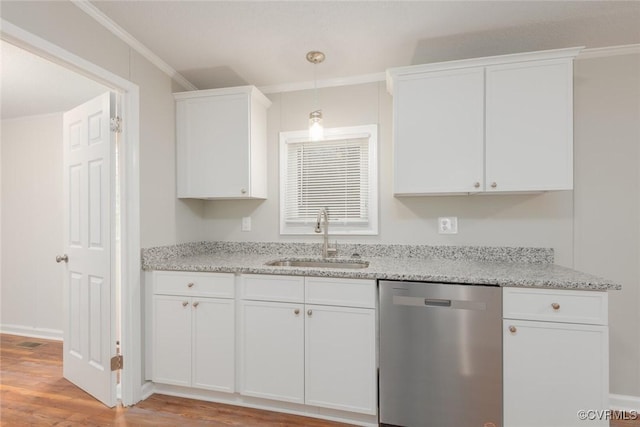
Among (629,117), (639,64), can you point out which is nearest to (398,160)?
(629,117)

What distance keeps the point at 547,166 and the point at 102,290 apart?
9.58 ft

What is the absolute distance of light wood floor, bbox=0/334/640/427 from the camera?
1.88 meters

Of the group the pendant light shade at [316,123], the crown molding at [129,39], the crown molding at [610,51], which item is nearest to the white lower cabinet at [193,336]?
the pendant light shade at [316,123]

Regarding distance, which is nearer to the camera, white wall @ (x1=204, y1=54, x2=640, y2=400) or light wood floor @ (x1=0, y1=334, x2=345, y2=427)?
light wood floor @ (x1=0, y1=334, x2=345, y2=427)

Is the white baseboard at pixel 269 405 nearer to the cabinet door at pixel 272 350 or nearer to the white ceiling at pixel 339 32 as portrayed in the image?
the cabinet door at pixel 272 350

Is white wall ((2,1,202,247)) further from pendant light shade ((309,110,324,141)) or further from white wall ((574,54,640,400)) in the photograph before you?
white wall ((574,54,640,400))

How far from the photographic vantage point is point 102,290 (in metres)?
2.06

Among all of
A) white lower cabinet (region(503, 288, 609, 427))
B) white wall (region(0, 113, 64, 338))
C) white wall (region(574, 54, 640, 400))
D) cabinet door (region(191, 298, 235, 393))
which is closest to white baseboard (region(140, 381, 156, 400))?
cabinet door (region(191, 298, 235, 393))

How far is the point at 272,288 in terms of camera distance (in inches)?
77.1

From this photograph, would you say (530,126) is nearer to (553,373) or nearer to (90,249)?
(553,373)

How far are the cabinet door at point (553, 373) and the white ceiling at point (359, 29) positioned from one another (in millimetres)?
1699

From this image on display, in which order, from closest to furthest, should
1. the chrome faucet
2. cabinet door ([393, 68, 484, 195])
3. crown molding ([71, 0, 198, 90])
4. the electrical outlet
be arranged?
crown molding ([71, 0, 198, 90]) < cabinet door ([393, 68, 484, 195]) < the electrical outlet < the chrome faucet

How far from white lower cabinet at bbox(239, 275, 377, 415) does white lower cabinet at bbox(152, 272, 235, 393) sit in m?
0.11

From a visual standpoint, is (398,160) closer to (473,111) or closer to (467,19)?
(473,111)
